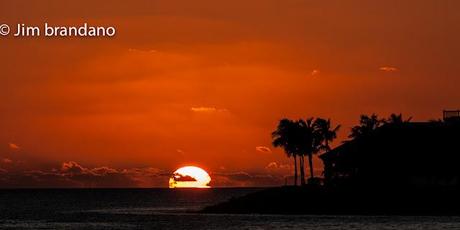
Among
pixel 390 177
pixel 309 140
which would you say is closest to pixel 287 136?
pixel 309 140

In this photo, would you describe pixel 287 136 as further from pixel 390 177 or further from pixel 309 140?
pixel 390 177

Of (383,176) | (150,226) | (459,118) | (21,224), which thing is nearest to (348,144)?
(383,176)

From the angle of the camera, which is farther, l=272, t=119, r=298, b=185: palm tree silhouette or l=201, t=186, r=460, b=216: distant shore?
l=272, t=119, r=298, b=185: palm tree silhouette

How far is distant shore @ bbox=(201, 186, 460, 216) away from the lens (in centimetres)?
9912

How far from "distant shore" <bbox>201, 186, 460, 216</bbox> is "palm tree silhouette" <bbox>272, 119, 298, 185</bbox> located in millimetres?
32130

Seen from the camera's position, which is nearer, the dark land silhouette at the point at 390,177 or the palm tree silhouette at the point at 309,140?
the dark land silhouette at the point at 390,177

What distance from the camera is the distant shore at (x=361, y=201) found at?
99.1 meters

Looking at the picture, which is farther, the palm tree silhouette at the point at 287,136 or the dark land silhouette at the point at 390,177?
the palm tree silhouette at the point at 287,136

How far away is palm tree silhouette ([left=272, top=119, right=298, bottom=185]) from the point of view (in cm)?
14688

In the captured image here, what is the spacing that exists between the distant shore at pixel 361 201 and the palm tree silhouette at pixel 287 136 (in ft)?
105

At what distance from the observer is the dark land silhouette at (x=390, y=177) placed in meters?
101

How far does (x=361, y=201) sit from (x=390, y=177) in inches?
161

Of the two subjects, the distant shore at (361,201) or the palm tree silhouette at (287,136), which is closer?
the distant shore at (361,201)

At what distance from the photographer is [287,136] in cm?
14712
